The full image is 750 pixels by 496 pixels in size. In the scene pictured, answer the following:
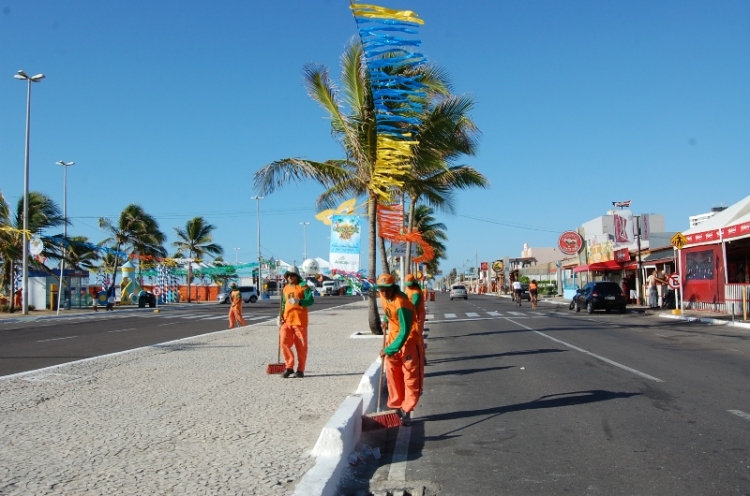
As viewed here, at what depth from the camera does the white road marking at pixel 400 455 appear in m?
5.64

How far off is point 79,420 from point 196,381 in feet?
9.82

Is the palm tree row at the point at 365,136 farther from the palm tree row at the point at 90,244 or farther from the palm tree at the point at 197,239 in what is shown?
the palm tree at the point at 197,239

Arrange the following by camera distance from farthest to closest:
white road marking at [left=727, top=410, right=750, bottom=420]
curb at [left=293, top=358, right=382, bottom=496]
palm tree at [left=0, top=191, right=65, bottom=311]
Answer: palm tree at [left=0, top=191, right=65, bottom=311] < white road marking at [left=727, top=410, right=750, bottom=420] < curb at [left=293, top=358, right=382, bottom=496]

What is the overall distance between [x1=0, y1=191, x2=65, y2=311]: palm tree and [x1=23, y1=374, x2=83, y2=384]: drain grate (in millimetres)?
31335

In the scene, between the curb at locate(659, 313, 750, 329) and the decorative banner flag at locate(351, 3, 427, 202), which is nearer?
the decorative banner flag at locate(351, 3, 427, 202)

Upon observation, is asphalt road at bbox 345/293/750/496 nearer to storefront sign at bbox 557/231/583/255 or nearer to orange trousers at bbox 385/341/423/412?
orange trousers at bbox 385/341/423/412

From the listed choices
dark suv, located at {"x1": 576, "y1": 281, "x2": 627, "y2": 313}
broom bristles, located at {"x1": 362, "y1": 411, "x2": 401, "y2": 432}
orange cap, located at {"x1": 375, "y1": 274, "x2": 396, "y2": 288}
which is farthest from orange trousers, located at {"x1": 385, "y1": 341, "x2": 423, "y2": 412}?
dark suv, located at {"x1": 576, "y1": 281, "x2": 627, "y2": 313}

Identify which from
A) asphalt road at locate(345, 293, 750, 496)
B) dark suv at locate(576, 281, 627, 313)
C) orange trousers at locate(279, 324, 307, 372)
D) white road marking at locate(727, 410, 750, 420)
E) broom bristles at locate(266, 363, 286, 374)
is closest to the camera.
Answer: asphalt road at locate(345, 293, 750, 496)

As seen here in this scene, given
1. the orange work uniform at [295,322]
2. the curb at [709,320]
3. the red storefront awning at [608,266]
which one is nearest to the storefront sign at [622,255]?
the red storefront awning at [608,266]

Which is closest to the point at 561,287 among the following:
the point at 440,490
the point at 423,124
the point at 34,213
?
the point at 34,213

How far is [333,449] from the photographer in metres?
5.62

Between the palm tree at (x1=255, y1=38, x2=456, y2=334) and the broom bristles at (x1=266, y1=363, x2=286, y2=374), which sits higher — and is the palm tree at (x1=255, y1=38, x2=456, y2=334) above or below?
above

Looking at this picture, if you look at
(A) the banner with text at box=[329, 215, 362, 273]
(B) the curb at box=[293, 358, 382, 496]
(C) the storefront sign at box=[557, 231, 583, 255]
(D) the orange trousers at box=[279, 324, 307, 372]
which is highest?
(C) the storefront sign at box=[557, 231, 583, 255]

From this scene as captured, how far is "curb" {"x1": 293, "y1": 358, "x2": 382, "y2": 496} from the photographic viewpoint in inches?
187
